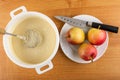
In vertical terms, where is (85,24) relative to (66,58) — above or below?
above

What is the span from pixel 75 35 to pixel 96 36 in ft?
0.21

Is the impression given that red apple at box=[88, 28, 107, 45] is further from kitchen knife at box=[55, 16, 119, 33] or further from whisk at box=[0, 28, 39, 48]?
whisk at box=[0, 28, 39, 48]

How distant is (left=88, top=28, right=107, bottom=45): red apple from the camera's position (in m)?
0.77

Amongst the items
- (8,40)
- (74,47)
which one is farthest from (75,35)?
(8,40)

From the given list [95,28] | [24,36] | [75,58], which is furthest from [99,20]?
[24,36]

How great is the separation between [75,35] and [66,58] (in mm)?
94

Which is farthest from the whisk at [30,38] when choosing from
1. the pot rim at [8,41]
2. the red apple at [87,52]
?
the red apple at [87,52]

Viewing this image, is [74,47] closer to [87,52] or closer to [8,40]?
[87,52]

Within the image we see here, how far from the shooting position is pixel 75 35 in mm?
773

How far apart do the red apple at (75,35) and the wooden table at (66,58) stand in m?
0.06

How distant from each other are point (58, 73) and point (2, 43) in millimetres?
212

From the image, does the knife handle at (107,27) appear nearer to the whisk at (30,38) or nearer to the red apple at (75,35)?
the red apple at (75,35)

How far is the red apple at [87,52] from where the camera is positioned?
30.0 inches

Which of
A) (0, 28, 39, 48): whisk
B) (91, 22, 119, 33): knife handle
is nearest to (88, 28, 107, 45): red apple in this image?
(91, 22, 119, 33): knife handle
